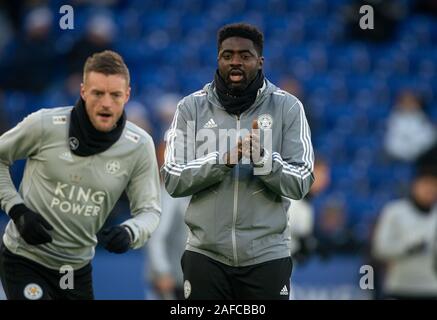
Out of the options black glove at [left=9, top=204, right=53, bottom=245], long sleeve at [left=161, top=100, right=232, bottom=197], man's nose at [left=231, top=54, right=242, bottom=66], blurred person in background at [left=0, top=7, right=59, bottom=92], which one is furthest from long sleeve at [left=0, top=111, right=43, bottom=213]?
blurred person in background at [left=0, top=7, right=59, bottom=92]

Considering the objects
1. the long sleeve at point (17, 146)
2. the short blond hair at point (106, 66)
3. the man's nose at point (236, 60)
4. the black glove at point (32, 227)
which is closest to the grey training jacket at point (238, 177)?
the man's nose at point (236, 60)

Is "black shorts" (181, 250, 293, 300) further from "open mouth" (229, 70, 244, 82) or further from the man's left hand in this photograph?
"open mouth" (229, 70, 244, 82)

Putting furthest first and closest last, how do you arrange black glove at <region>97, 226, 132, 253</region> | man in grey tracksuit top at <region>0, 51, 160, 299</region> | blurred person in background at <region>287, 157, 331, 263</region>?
blurred person in background at <region>287, 157, 331, 263</region> < man in grey tracksuit top at <region>0, 51, 160, 299</region> < black glove at <region>97, 226, 132, 253</region>

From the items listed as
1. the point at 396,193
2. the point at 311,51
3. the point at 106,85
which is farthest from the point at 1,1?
the point at 106,85

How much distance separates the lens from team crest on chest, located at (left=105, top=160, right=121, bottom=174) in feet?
22.7

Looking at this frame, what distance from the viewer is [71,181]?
6.79 meters

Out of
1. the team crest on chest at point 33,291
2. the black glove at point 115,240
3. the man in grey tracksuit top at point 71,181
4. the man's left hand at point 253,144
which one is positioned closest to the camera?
the man's left hand at point 253,144

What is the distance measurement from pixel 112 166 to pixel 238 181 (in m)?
1.20

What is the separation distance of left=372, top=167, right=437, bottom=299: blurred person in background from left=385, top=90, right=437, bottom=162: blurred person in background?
4.84 m

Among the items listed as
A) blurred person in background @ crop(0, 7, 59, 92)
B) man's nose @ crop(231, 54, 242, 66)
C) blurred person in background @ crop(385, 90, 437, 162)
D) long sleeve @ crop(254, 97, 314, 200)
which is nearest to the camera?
long sleeve @ crop(254, 97, 314, 200)

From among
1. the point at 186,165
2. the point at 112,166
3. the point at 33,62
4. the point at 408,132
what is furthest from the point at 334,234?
the point at 186,165

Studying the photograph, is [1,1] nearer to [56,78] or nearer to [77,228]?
[56,78]

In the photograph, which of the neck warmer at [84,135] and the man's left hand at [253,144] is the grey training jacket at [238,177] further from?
the neck warmer at [84,135]

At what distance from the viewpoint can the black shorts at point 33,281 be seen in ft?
21.6
